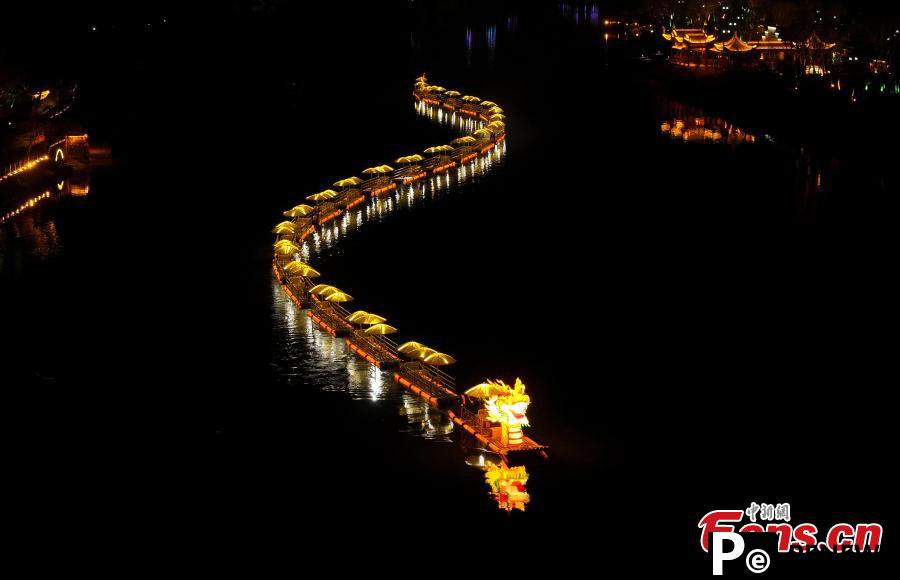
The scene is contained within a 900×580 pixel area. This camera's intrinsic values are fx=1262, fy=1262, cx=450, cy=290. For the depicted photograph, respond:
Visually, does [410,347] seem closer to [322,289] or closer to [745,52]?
[322,289]

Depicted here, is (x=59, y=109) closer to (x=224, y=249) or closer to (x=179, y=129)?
(x=179, y=129)

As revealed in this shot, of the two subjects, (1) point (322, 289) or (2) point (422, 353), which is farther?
(1) point (322, 289)

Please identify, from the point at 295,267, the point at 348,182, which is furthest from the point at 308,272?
the point at 348,182

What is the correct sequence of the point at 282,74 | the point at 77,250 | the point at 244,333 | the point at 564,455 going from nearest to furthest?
1. the point at 564,455
2. the point at 244,333
3. the point at 77,250
4. the point at 282,74

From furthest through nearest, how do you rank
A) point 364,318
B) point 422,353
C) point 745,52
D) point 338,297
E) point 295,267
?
point 745,52 < point 295,267 < point 338,297 < point 364,318 < point 422,353

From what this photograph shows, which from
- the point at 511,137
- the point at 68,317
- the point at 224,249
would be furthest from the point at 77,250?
the point at 511,137

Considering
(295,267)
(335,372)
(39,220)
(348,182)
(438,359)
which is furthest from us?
(348,182)

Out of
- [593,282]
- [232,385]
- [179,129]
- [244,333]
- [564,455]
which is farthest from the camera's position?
[179,129]

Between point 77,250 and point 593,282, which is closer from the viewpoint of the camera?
point 593,282
